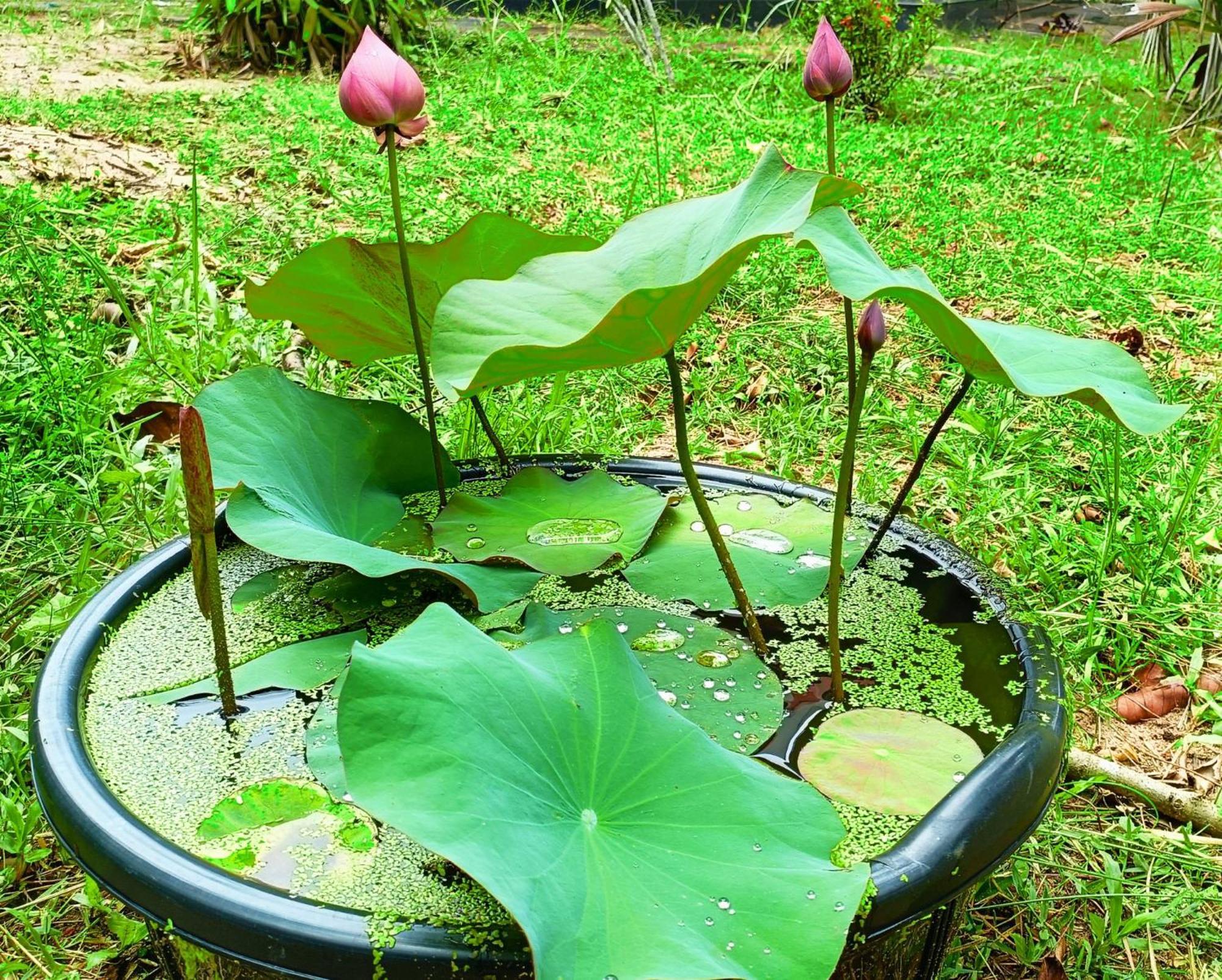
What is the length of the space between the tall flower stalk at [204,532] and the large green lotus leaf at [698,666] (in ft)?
0.78

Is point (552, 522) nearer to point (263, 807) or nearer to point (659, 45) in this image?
point (263, 807)

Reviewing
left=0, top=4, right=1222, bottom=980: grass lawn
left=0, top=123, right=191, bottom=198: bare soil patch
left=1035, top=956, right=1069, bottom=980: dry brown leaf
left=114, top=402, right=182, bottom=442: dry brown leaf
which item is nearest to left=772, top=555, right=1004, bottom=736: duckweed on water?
left=0, top=4, right=1222, bottom=980: grass lawn

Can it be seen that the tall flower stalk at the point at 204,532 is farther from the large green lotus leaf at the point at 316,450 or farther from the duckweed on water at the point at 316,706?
the large green lotus leaf at the point at 316,450

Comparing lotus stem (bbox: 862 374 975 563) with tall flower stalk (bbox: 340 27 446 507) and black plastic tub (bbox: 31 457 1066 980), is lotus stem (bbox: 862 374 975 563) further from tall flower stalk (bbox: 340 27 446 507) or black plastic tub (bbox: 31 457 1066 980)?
tall flower stalk (bbox: 340 27 446 507)

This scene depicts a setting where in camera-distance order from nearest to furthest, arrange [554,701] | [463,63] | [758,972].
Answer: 1. [758,972]
2. [554,701]
3. [463,63]

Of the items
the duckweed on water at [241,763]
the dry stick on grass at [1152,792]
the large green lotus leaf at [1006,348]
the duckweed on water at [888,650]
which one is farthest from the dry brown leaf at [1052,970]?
the duckweed on water at [241,763]

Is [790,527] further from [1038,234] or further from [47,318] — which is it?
[1038,234]

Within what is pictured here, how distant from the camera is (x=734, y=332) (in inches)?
95.8

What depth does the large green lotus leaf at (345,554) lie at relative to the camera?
92cm

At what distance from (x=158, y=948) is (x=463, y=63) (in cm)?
421

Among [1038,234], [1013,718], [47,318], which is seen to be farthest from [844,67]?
[1038,234]

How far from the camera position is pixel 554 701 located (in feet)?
2.52

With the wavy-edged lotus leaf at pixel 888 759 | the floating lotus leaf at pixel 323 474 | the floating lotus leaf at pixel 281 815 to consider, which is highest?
the floating lotus leaf at pixel 323 474

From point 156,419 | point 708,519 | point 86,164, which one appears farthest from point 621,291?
point 86,164
